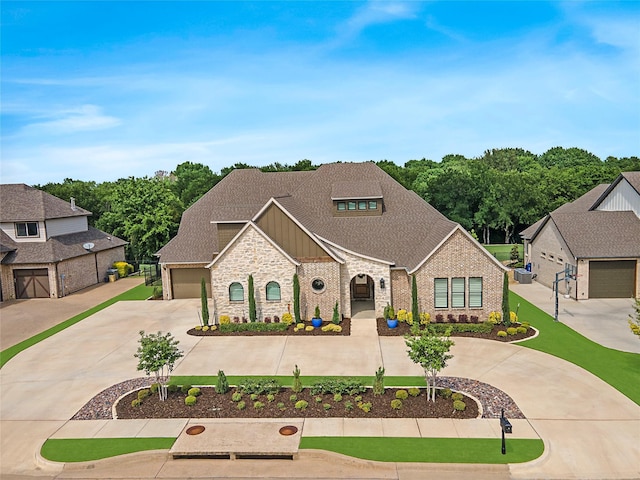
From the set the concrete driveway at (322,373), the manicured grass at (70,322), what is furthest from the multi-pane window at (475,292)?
the manicured grass at (70,322)

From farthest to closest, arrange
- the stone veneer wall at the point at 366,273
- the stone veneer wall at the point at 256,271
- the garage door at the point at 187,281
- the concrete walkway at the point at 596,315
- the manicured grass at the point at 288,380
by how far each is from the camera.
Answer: the garage door at the point at 187,281 → the stone veneer wall at the point at 366,273 → the stone veneer wall at the point at 256,271 → the concrete walkway at the point at 596,315 → the manicured grass at the point at 288,380

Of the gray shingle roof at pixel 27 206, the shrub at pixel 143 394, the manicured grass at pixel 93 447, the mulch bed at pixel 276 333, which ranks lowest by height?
the manicured grass at pixel 93 447

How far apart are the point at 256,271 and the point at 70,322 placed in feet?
41.3

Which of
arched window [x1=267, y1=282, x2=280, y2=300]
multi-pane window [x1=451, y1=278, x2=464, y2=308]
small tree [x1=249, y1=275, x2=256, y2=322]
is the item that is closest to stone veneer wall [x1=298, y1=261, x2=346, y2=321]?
arched window [x1=267, y1=282, x2=280, y2=300]

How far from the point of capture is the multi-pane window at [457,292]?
27.5 m

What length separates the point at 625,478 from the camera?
42.2ft

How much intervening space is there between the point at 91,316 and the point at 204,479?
71.4ft

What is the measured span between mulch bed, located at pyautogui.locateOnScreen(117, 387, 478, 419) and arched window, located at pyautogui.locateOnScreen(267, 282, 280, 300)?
10.3m

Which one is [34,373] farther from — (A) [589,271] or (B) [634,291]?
(B) [634,291]

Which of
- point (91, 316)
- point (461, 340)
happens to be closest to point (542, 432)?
point (461, 340)

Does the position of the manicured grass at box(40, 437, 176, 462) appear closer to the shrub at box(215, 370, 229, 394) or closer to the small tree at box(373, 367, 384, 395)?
the shrub at box(215, 370, 229, 394)

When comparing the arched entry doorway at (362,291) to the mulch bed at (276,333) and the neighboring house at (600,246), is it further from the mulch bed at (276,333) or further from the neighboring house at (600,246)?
the neighboring house at (600,246)

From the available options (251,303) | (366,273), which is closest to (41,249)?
(251,303)

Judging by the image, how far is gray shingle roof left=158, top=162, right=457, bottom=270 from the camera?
99.5 feet
